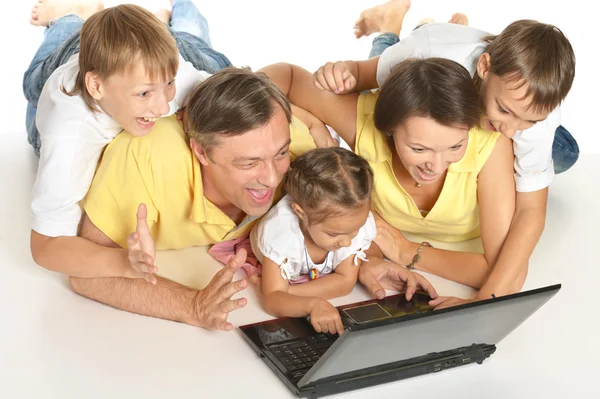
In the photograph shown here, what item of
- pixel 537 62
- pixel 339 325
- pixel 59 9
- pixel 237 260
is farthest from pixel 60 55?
pixel 537 62

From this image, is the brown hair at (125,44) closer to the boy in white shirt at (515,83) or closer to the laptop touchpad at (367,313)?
the boy in white shirt at (515,83)

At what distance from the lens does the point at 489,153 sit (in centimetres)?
248

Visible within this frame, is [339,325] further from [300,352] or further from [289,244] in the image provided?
[289,244]

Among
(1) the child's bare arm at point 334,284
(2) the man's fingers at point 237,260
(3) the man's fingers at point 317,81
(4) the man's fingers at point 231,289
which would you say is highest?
(3) the man's fingers at point 317,81

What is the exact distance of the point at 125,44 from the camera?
2.27 m

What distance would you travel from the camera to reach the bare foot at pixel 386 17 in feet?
11.8

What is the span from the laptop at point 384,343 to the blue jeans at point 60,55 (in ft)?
3.92

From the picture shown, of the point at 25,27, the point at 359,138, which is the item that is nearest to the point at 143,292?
the point at 359,138

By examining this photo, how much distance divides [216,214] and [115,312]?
37 cm

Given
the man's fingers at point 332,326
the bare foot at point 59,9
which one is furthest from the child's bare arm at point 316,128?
the bare foot at point 59,9

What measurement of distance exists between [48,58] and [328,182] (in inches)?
50.1

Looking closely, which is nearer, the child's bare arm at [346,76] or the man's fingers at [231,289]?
the man's fingers at [231,289]

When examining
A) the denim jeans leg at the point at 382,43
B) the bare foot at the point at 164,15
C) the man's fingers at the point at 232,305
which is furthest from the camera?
the bare foot at the point at 164,15
